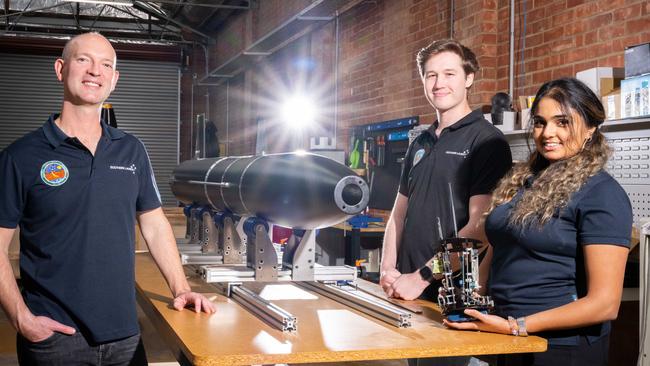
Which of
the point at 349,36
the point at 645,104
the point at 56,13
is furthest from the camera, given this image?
the point at 56,13

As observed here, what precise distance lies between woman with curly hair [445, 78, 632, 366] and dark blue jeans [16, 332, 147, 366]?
2.90 feet

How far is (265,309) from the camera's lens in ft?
6.49

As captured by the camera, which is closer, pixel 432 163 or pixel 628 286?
pixel 432 163

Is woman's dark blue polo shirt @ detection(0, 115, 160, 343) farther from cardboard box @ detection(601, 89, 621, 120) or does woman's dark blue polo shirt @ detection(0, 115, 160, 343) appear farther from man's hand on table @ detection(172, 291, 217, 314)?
cardboard box @ detection(601, 89, 621, 120)

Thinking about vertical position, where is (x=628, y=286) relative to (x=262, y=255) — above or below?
below

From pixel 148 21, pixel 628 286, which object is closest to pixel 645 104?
pixel 628 286

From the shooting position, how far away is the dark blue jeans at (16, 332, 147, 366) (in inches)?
74.8

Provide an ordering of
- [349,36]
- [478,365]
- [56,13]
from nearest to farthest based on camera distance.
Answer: [478,365] < [349,36] < [56,13]

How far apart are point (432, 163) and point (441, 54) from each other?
34 centimetres

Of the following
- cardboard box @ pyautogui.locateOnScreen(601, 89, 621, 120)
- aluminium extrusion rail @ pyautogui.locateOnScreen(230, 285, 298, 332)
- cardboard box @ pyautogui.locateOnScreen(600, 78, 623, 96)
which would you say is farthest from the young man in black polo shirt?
cardboard box @ pyautogui.locateOnScreen(600, 78, 623, 96)

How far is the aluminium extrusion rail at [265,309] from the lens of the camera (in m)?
1.82

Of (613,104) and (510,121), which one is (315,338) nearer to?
(613,104)

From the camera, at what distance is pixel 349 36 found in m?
7.66

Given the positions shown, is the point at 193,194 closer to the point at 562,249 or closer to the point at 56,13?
the point at 562,249
